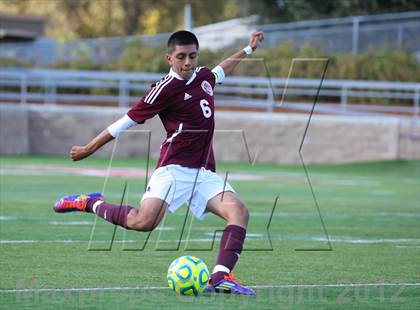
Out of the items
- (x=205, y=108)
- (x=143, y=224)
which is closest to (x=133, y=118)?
(x=205, y=108)

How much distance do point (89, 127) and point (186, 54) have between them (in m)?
18.0

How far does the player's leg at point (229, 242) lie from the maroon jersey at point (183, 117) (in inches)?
13.6

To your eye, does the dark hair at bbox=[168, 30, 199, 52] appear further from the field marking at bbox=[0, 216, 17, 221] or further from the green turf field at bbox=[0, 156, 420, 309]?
the field marking at bbox=[0, 216, 17, 221]

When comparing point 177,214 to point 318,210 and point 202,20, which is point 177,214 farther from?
point 202,20

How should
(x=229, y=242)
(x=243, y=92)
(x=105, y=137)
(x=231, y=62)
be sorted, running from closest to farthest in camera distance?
1. (x=229, y=242)
2. (x=105, y=137)
3. (x=231, y=62)
4. (x=243, y=92)

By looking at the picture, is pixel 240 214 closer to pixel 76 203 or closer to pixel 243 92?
pixel 76 203

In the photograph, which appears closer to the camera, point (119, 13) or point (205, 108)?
point (205, 108)

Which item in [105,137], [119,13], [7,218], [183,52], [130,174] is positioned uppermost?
[119,13]

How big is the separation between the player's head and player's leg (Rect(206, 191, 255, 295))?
1.01 meters

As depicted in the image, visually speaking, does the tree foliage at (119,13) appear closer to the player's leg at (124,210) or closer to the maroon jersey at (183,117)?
the player's leg at (124,210)

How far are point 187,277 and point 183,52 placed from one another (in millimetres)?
1713

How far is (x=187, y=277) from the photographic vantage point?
7250mm

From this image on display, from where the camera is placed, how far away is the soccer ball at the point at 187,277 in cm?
725

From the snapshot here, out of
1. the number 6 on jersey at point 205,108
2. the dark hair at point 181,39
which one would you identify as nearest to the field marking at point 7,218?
the number 6 on jersey at point 205,108
